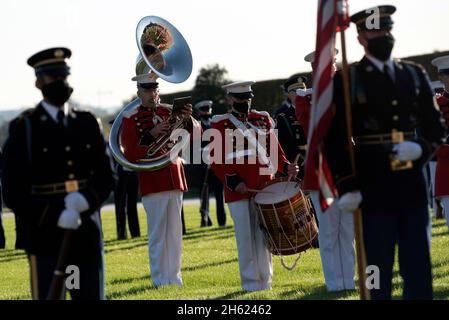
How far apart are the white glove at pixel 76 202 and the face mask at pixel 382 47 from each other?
2.18 meters

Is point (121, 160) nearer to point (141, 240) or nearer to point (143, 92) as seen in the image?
point (143, 92)

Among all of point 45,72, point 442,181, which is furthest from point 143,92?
point 45,72

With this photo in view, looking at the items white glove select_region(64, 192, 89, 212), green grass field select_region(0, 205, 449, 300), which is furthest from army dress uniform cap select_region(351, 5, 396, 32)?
green grass field select_region(0, 205, 449, 300)

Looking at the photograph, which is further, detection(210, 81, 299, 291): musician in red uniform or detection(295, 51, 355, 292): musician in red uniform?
detection(210, 81, 299, 291): musician in red uniform

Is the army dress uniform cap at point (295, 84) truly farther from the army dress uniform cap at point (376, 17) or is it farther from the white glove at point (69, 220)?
the white glove at point (69, 220)

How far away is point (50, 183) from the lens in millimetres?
7578

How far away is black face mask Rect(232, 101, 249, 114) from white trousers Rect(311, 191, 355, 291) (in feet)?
3.79

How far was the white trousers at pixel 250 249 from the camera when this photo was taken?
11.3m

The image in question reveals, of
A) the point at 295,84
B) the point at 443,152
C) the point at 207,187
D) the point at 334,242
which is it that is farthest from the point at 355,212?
the point at 207,187

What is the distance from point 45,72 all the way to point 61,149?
0.53 m

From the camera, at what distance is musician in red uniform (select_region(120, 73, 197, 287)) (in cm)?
1200

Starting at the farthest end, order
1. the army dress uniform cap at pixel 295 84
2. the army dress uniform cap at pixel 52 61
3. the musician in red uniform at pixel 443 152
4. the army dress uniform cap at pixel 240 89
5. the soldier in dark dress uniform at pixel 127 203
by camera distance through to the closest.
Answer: the soldier in dark dress uniform at pixel 127 203, the army dress uniform cap at pixel 295 84, the musician in red uniform at pixel 443 152, the army dress uniform cap at pixel 240 89, the army dress uniform cap at pixel 52 61

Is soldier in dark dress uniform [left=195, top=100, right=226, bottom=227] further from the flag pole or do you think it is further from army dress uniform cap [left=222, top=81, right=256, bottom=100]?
the flag pole

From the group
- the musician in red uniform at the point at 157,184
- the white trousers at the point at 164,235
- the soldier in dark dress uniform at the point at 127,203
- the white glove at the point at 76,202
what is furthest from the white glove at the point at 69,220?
the soldier in dark dress uniform at the point at 127,203
